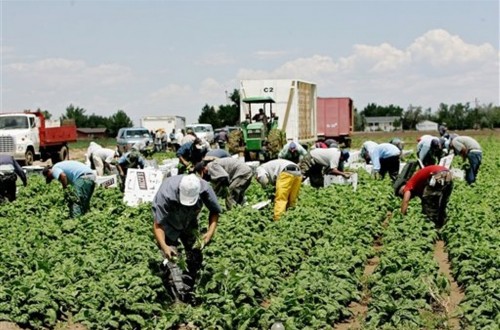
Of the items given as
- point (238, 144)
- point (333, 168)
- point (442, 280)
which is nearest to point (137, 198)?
point (333, 168)

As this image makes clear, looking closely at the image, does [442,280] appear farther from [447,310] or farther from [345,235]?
[345,235]

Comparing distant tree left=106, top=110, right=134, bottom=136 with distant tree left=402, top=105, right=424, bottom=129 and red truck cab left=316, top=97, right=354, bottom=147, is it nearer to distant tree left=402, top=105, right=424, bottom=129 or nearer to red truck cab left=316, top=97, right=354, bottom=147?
distant tree left=402, top=105, right=424, bottom=129

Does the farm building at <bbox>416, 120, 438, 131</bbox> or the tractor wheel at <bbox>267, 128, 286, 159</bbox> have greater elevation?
the tractor wheel at <bbox>267, 128, 286, 159</bbox>

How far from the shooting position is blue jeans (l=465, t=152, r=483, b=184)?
16780 millimetres

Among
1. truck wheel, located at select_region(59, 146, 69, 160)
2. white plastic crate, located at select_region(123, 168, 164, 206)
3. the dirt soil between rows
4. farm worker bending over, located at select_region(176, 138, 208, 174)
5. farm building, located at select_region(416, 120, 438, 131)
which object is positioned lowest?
farm building, located at select_region(416, 120, 438, 131)

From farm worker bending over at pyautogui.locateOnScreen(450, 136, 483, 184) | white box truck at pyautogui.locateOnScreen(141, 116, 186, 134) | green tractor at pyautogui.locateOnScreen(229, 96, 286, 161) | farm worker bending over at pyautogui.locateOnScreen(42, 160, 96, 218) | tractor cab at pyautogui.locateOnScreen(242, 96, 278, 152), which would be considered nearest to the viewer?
farm worker bending over at pyautogui.locateOnScreen(42, 160, 96, 218)

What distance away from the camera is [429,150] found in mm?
17141

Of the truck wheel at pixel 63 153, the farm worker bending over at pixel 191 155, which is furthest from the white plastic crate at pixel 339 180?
the truck wheel at pixel 63 153

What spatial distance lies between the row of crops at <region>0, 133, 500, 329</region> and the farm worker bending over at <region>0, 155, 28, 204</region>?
2016mm

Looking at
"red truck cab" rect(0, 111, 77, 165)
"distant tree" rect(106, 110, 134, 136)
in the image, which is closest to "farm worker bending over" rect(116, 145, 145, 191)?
"red truck cab" rect(0, 111, 77, 165)

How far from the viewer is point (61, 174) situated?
12977mm

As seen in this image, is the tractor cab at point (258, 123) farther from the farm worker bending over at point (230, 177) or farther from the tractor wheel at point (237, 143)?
the farm worker bending over at point (230, 177)

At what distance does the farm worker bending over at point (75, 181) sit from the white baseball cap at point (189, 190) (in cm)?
545

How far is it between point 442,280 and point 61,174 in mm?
7053
